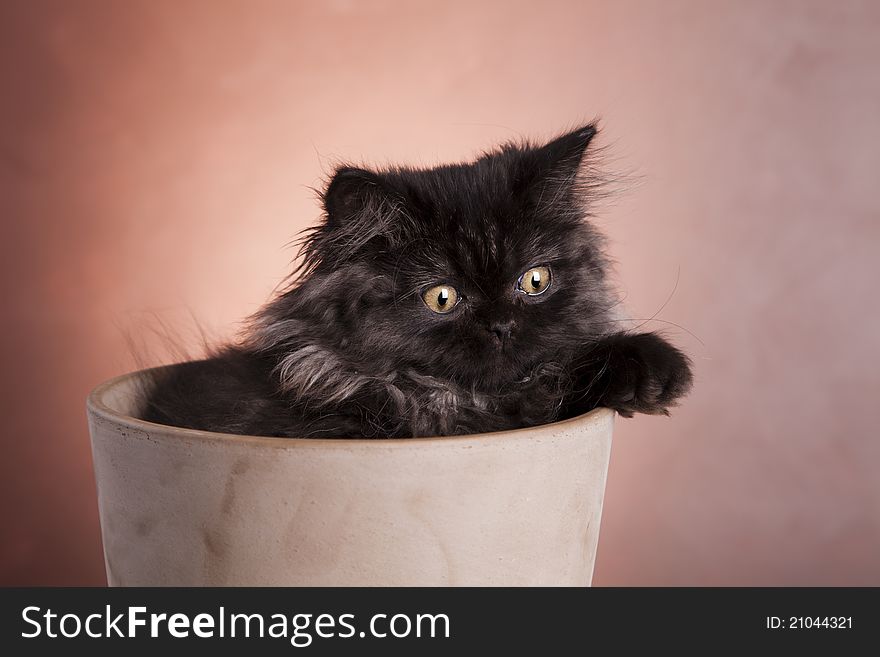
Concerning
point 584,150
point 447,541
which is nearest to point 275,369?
point 447,541

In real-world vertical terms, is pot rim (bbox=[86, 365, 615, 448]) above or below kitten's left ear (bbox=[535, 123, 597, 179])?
below

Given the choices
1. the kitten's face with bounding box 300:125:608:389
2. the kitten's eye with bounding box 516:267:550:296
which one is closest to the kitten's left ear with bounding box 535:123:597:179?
the kitten's face with bounding box 300:125:608:389

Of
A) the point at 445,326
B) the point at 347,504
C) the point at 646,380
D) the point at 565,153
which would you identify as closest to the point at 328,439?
the point at 347,504

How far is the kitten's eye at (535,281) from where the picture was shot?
1.51m

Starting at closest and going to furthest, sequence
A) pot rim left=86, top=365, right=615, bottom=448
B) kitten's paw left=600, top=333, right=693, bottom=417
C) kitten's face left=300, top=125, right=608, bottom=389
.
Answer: pot rim left=86, top=365, right=615, bottom=448
kitten's paw left=600, top=333, right=693, bottom=417
kitten's face left=300, top=125, right=608, bottom=389

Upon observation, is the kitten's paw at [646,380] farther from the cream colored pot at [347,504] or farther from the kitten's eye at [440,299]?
the kitten's eye at [440,299]

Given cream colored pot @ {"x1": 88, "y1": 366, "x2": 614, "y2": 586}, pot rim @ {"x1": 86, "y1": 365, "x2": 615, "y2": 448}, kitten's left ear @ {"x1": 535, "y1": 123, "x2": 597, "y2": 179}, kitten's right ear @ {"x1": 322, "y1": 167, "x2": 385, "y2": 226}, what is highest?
kitten's left ear @ {"x1": 535, "y1": 123, "x2": 597, "y2": 179}

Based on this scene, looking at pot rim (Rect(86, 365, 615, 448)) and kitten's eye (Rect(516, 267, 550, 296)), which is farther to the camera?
kitten's eye (Rect(516, 267, 550, 296))

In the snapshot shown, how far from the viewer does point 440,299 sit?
1.47 metres

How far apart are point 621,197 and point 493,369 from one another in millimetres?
571

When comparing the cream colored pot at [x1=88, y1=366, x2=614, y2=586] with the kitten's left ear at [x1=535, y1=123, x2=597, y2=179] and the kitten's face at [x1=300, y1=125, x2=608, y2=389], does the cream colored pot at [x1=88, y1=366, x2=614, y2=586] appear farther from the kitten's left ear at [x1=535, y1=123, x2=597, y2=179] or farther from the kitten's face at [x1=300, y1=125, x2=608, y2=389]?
the kitten's left ear at [x1=535, y1=123, x2=597, y2=179]

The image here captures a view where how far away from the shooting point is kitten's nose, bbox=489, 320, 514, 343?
56.9 inches

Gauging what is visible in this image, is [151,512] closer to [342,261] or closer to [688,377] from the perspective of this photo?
[342,261]

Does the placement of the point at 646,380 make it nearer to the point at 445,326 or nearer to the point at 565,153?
the point at 445,326
